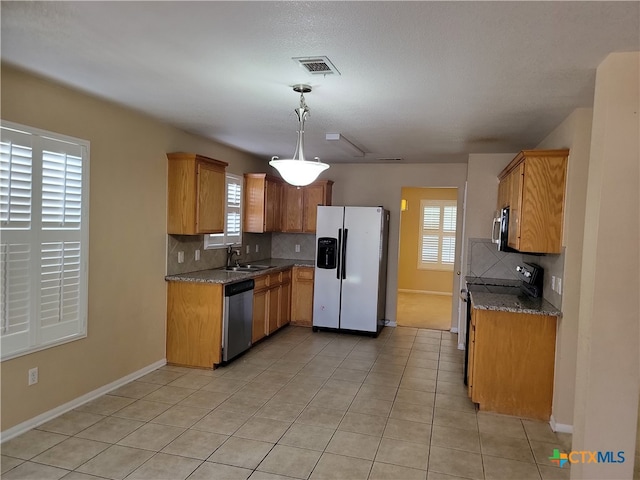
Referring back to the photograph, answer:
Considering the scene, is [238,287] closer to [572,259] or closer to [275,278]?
[275,278]

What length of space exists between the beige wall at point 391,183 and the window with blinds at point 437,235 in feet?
10.5

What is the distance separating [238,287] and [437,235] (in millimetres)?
6025

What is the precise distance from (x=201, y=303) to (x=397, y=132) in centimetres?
261

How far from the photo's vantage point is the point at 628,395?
232 centimetres

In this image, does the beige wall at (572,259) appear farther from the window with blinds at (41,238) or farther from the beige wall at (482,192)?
the window with blinds at (41,238)

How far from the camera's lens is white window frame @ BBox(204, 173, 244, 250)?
5557 millimetres

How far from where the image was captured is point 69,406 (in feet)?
11.0

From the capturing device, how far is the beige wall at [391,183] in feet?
21.0

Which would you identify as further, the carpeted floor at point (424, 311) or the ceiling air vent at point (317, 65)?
the carpeted floor at point (424, 311)

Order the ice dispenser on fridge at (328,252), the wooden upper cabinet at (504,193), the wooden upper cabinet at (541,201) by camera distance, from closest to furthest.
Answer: the wooden upper cabinet at (541,201) → the wooden upper cabinet at (504,193) → the ice dispenser on fridge at (328,252)

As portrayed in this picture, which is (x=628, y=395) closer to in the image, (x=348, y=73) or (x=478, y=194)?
(x=348, y=73)

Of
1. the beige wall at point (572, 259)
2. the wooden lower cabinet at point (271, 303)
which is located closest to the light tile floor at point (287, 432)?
the beige wall at point (572, 259)

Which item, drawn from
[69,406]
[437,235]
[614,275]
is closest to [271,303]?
[69,406]

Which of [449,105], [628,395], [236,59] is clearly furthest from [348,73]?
[628,395]
